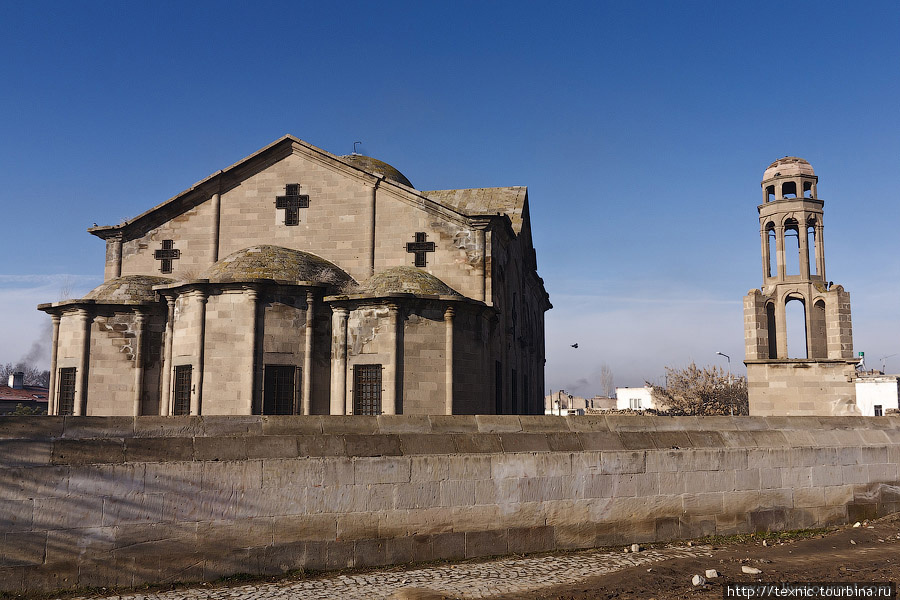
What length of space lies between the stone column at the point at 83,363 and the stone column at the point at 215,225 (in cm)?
489

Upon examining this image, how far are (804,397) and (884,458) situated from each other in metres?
12.7

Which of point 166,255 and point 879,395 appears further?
A: point 879,395

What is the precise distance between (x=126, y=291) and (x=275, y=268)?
20.9 ft

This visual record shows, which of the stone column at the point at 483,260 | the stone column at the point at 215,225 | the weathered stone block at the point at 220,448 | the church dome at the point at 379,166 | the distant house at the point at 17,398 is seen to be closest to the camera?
the weathered stone block at the point at 220,448

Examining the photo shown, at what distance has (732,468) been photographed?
12.2 m

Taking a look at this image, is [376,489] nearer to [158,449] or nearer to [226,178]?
[158,449]

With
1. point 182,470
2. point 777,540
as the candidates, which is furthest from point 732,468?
point 182,470

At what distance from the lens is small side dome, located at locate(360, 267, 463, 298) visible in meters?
22.3

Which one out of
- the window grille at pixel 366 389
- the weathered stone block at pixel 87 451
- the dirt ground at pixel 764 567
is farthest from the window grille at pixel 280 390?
the dirt ground at pixel 764 567

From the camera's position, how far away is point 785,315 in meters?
26.8

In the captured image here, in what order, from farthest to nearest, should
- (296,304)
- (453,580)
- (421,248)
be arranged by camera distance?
(421,248), (296,304), (453,580)

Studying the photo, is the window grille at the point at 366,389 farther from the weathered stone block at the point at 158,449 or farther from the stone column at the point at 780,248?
the stone column at the point at 780,248

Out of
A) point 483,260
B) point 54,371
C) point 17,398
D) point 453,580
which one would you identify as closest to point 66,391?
point 54,371

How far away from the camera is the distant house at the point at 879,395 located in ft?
244
